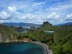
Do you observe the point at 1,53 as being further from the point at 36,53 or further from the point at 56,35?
the point at 56,35

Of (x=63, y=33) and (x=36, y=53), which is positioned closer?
(x=36, y=53)

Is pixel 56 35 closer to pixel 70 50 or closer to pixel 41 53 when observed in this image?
pixel 41 53

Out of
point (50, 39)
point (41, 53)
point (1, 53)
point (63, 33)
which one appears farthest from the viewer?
point (50, 39)

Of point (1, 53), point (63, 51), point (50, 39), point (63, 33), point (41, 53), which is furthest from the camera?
point (50, 39)

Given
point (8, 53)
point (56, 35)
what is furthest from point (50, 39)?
point (8, 53)

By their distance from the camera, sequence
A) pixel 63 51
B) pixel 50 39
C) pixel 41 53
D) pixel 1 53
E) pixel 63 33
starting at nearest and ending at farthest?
pixel 63 51
pixel 41 53
pixel 1 53
pixel 63 33
pixel 50 39

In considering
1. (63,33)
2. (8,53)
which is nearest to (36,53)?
(8,53)

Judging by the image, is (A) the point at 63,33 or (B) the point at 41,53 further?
(A) the point at 63,33

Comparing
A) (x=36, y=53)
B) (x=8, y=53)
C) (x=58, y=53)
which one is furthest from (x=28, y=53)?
(x=58, y=53)
